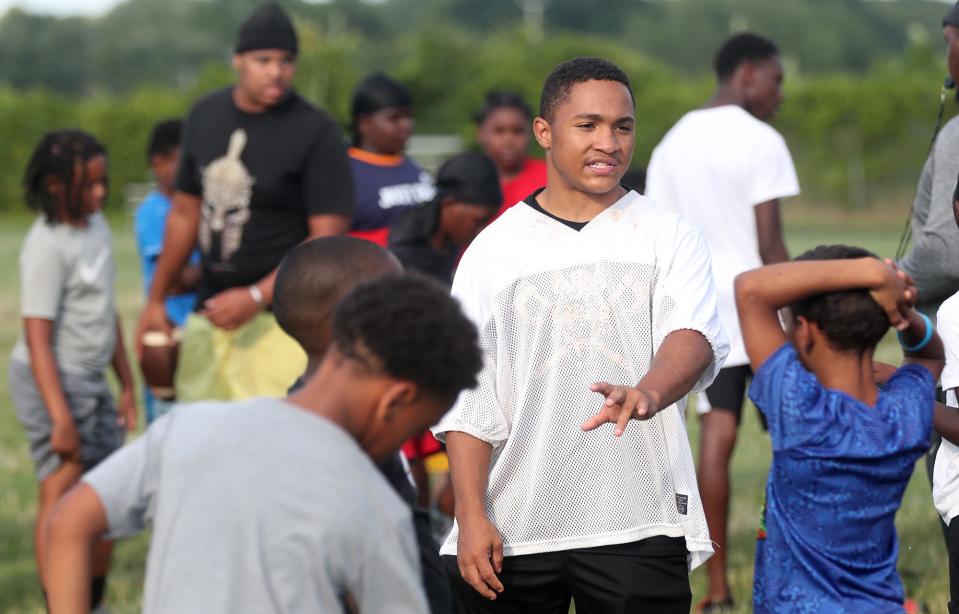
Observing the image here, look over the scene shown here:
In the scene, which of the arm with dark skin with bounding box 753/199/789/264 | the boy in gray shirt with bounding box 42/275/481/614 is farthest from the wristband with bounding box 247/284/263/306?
the boy in gray shirt with bounding box 42/275/481/614

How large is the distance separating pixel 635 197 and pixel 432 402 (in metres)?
1.43

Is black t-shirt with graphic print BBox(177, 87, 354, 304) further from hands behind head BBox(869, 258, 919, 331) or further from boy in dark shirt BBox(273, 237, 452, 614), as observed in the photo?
hands behind head BBox(869, 258, 919, 331)

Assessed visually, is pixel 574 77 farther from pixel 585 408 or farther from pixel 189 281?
pixel 189 281

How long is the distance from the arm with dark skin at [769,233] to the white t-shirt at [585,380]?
99.1 inches

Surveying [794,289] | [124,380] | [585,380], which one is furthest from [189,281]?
[794,289]

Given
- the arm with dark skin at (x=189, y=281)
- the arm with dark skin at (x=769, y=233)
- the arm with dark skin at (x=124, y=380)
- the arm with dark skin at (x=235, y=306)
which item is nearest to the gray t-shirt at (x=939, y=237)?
the arm with dark skin at (x=769, y=233)

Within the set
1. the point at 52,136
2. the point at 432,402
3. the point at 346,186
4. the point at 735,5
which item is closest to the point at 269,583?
the point at 432,402

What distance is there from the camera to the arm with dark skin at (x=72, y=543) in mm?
2518

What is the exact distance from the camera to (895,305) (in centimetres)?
376

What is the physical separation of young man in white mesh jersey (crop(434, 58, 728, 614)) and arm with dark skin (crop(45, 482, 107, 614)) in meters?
1.26

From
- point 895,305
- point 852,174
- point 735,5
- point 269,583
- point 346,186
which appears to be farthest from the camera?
point 735,5

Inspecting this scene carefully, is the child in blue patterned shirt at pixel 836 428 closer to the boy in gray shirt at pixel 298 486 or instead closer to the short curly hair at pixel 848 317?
the short curly hair at pixel 848 317

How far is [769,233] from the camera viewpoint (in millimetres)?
6117

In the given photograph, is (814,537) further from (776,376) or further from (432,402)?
(432,402)
